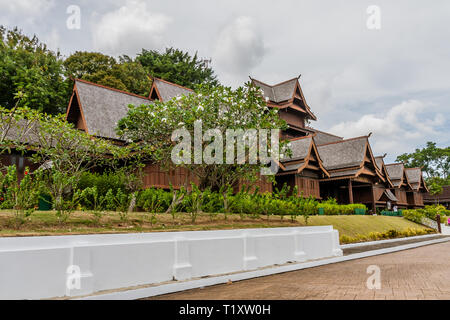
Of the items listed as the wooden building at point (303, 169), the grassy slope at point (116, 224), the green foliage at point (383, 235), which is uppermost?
the wooden building at point (303, 169)

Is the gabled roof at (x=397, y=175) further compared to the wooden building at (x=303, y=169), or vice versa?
the gabled roof at (x=397, y=175)

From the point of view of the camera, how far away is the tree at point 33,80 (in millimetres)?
26953

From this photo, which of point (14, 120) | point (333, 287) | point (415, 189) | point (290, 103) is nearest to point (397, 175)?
point (415, 189)

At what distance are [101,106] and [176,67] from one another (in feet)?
73.1

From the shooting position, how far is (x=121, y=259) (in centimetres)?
629

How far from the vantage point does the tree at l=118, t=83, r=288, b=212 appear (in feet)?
36.6

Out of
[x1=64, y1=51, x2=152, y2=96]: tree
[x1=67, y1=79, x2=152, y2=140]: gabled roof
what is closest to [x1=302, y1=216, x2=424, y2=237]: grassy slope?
[x1=67, y1=79, x2=152, y2=140]: gabled roof

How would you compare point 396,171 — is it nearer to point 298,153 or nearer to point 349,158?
point 349,158

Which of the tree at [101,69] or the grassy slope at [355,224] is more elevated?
the tree at [101,69]

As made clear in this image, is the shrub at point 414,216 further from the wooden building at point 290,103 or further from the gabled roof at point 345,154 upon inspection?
the wooden building at point 290,103

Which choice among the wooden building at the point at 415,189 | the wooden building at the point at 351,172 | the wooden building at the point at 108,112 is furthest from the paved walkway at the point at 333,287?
the wooden building at the point at 415,189

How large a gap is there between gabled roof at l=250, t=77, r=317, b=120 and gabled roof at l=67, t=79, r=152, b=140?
42.1 ft

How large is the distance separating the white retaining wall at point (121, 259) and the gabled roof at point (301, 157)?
13582 millimetres
